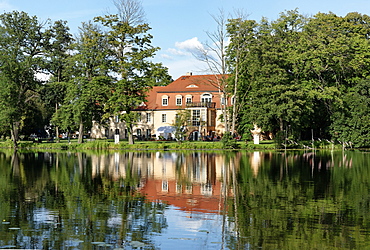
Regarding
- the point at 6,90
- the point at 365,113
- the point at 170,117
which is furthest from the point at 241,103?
the point at 6,90

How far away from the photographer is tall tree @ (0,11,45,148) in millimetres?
56875

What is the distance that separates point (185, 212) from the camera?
13672 millimetres

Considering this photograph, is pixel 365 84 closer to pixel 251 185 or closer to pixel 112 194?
pixel 251 185

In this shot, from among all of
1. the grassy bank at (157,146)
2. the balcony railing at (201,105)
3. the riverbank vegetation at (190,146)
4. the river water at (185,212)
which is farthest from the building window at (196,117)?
the river water at (185,212)

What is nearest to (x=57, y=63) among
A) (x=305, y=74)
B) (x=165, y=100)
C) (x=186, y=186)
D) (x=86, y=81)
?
(x=86, y=81)

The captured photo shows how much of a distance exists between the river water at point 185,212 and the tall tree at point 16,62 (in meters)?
37.3

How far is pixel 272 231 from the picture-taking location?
11.1 m

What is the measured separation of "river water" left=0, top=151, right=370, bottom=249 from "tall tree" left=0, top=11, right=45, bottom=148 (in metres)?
37.3

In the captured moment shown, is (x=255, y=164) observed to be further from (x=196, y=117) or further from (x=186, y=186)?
(x=196, y=117)

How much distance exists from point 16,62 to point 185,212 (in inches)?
1951

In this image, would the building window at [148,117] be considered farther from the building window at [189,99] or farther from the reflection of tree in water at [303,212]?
the reflection of tree in water at [303,212]

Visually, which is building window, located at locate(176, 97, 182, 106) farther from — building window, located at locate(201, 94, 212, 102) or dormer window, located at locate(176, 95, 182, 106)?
building window, located at locate(201, 94, 212, 102)

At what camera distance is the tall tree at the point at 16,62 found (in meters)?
56.9

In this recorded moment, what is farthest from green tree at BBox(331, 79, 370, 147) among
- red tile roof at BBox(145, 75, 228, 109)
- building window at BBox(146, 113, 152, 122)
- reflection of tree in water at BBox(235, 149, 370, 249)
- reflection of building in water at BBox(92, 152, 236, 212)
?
building window at BBox(146, 113, 152, 122)
